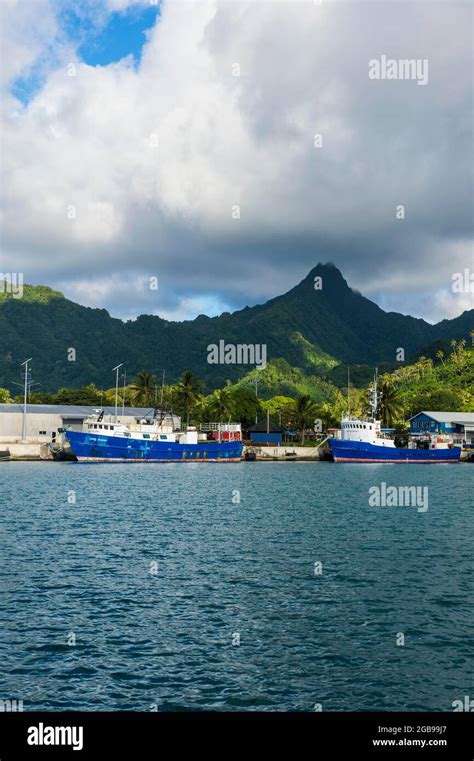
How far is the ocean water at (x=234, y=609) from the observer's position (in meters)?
15.1

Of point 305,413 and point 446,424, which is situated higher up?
point 305,413

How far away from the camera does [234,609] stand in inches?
838

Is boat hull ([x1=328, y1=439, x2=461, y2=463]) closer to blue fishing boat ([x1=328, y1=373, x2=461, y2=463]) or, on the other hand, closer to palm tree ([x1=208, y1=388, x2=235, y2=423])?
blue fishing boat ([x1=328, y1=373, x2=461, y2=463])

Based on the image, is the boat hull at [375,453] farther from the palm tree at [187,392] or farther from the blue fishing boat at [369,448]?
the palm tree at [187,392]

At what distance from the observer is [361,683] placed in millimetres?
15516

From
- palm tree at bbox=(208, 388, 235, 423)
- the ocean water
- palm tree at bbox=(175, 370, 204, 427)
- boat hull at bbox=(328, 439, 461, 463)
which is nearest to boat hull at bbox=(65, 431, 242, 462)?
boat hull at bbox=(328, 439, 461, 463)

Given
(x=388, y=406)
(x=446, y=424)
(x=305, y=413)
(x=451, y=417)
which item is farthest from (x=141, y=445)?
(x=451, y=417)

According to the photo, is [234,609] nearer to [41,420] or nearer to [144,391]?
[41,420]

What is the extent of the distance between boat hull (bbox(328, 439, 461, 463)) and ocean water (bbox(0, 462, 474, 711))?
65.7 meters

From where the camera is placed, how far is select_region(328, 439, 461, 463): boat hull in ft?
363

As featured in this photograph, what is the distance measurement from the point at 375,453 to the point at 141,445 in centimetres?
4274

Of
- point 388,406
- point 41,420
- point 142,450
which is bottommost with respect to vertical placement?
point 142,450

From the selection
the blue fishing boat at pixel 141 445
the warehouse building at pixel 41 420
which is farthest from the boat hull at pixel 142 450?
the warehouse building at pixel 41 420
